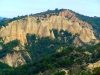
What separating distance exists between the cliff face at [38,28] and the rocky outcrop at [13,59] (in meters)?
13.9

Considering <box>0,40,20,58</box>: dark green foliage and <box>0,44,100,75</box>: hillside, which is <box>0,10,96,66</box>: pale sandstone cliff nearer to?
<box>0,40,20,58</box>: dark green foliage

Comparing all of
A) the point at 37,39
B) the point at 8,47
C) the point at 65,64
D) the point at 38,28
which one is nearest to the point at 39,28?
the point at 38,28

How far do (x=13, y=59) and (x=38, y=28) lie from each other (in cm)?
3014

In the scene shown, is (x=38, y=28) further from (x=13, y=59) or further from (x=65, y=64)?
(x=65, y=64)

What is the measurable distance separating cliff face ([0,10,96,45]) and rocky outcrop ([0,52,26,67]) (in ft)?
45.6

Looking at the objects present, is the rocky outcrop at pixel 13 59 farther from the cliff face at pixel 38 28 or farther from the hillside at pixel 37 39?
the cliff face at pixel 38 28

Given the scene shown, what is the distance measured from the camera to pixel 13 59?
121125 mm

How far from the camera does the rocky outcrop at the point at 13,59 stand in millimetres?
120188

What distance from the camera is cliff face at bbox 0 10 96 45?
138 metres

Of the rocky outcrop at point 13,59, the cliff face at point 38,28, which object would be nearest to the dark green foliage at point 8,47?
the rocky outcrop at point 13,59

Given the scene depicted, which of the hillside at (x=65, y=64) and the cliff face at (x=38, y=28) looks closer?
the hillside at (x=65, y=64)

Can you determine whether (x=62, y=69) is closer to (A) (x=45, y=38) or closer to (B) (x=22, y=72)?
(B) (x=22, y=72)

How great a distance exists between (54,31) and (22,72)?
6948 centimetres

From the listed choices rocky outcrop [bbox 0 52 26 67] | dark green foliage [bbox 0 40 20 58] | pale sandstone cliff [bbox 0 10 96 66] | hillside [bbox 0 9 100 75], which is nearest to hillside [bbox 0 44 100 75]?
hillside [bbox 0 9 100 75]
